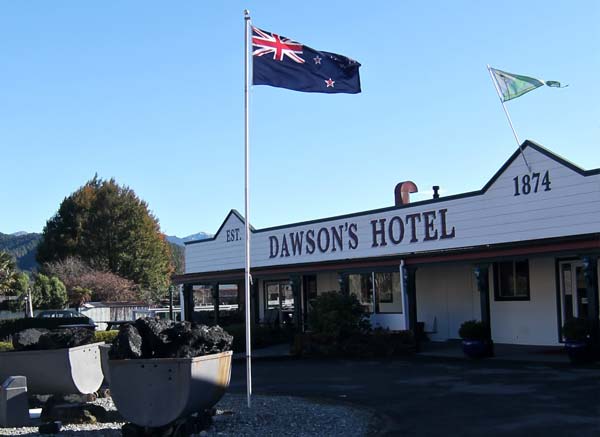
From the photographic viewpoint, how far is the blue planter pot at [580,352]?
657 inches

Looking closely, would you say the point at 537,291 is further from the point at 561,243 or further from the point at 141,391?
the point at 141,391

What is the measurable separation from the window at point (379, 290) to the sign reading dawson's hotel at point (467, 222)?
141 centimetres

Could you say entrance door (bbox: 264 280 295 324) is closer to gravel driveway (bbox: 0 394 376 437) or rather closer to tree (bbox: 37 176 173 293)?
gravel driveway (bbox: 0 394 376 437)

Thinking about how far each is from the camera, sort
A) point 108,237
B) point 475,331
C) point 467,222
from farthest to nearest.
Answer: point 108,237 → point 467,222 → point 475,331

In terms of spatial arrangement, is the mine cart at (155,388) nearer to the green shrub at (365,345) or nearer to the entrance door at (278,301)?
the green shrub at (365,345)

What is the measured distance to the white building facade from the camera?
1836cm

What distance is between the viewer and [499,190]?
20.2 metres

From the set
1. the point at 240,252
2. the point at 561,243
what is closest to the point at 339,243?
the point at 240,252

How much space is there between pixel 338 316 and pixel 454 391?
339 inches

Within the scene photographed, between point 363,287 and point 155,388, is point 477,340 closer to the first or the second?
point 363,287

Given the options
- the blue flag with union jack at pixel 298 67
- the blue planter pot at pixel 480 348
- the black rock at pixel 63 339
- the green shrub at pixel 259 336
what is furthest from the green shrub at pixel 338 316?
the blue flag with union jack at pixel 298 67

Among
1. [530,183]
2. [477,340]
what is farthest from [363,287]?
[530,183]

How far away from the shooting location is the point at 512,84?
1958 cm

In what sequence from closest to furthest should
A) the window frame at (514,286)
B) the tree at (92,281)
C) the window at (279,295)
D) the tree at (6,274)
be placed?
1. the window frame at (514,286)
2. the window at (279,295)
3. the tree at (6,274)
4. the tree at (92,281)
